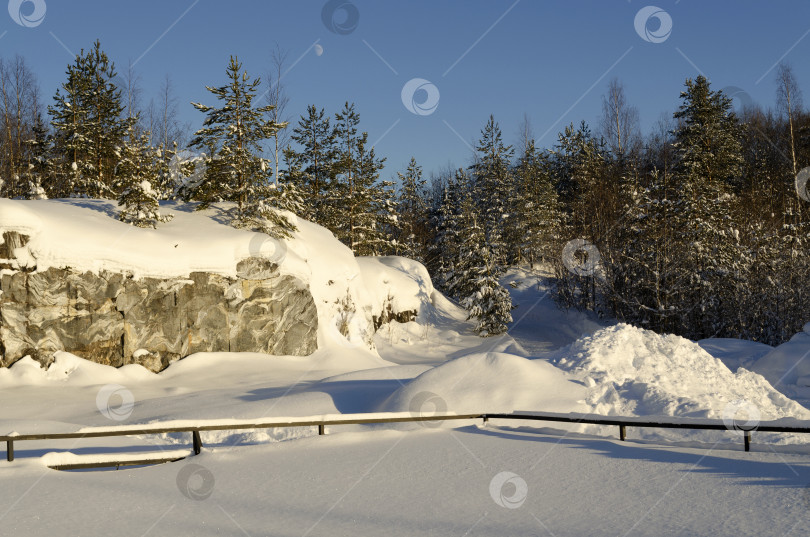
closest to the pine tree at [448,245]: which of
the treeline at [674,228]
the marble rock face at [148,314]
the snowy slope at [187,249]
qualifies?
the treeline at [674,228]

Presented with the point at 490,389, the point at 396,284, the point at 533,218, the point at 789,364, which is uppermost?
the point at 533,218

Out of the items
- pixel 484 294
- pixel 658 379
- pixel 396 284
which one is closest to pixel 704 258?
pixel 484 294

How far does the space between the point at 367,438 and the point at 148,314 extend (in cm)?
1197

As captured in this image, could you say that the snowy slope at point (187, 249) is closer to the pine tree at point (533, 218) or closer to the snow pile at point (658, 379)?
the snow pile at point (658, 379)

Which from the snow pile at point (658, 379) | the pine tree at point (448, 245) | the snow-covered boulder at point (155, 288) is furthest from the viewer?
the pine tree at point (448, 245)

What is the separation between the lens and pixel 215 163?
971 inches

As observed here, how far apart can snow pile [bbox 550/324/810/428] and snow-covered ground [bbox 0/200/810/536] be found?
0.19ft

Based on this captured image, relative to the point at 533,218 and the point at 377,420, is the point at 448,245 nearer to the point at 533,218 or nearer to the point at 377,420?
the point at 533,218

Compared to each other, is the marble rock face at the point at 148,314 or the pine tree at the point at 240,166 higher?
the pine tree at the point at 240,166

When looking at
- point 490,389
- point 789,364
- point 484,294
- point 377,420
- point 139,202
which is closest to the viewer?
point 377,420

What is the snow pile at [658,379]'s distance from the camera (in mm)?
13445

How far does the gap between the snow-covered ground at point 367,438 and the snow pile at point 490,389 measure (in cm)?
5

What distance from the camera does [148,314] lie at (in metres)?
20.0

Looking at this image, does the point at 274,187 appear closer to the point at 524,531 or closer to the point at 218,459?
the point at 218,459
